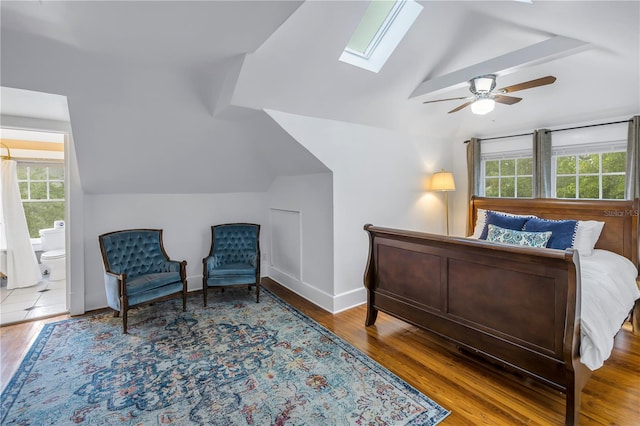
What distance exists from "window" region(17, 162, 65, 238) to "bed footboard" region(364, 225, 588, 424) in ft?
17.9

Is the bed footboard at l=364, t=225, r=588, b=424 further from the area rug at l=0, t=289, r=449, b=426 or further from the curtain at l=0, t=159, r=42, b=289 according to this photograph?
the curtain at l=0, t=159, r=42, b=289

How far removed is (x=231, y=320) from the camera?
134 inches

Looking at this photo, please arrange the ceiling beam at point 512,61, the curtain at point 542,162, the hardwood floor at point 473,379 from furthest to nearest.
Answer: the curtain at point 542,162 < the ceiling beam at point 512,61 < the hardwood floor at point 473,379

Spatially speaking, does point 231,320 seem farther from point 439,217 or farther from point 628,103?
point 628,103

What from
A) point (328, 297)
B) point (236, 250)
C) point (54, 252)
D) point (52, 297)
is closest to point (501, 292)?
point (328, 297)

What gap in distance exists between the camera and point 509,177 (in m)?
4.41

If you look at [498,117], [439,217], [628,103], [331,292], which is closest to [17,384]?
[331,292]

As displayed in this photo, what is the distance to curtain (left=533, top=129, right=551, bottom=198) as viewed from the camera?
386 centimetres

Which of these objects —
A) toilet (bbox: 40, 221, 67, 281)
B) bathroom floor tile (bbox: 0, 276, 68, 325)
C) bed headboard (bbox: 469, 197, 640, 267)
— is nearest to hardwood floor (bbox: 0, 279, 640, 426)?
bathroom floor tile (bbox: 0, 276, 68, 325)

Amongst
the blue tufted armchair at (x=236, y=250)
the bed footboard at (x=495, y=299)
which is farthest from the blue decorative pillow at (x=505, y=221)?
the blue tufted armchair at (x=236, y=250)

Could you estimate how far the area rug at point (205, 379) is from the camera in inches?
78.3

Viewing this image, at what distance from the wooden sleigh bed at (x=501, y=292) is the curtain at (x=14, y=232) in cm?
469

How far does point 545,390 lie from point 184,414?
2.48m

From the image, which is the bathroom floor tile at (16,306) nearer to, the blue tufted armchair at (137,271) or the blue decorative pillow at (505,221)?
the blue tufted armchair at (137,271)
